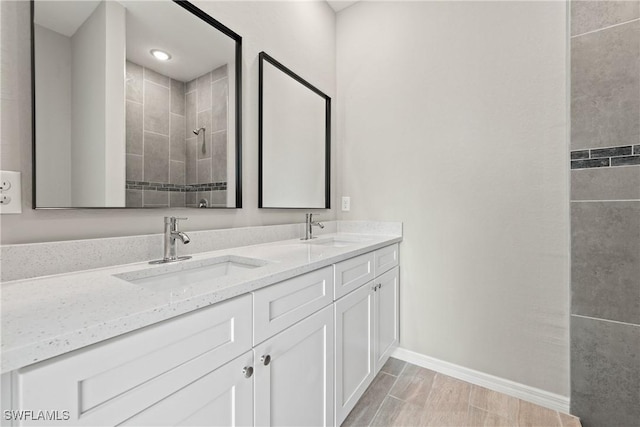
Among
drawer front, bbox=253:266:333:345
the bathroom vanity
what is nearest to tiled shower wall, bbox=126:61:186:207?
the bathroom vanity

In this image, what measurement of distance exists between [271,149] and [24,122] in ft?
3.40

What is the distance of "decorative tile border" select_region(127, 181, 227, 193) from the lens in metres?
1.06

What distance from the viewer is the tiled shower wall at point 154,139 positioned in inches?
41.5

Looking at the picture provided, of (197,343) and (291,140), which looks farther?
(291,140)

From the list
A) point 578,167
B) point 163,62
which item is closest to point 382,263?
point 578,167

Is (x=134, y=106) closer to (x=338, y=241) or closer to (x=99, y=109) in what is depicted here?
(x=99, y=109)

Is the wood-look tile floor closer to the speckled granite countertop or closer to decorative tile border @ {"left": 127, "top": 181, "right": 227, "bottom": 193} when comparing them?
the speckled granite countertop

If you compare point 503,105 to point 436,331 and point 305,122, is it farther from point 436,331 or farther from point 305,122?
point 436,331

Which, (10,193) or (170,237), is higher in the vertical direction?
(10,193)

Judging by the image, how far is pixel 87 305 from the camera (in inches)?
23.6

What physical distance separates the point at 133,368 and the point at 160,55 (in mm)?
1161

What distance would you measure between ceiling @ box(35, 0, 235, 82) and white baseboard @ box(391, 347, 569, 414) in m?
2.09

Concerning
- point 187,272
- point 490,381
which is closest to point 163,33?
point 187,272

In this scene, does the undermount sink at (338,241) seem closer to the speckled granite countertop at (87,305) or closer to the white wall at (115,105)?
the speckled granite countertop at (87,305)
